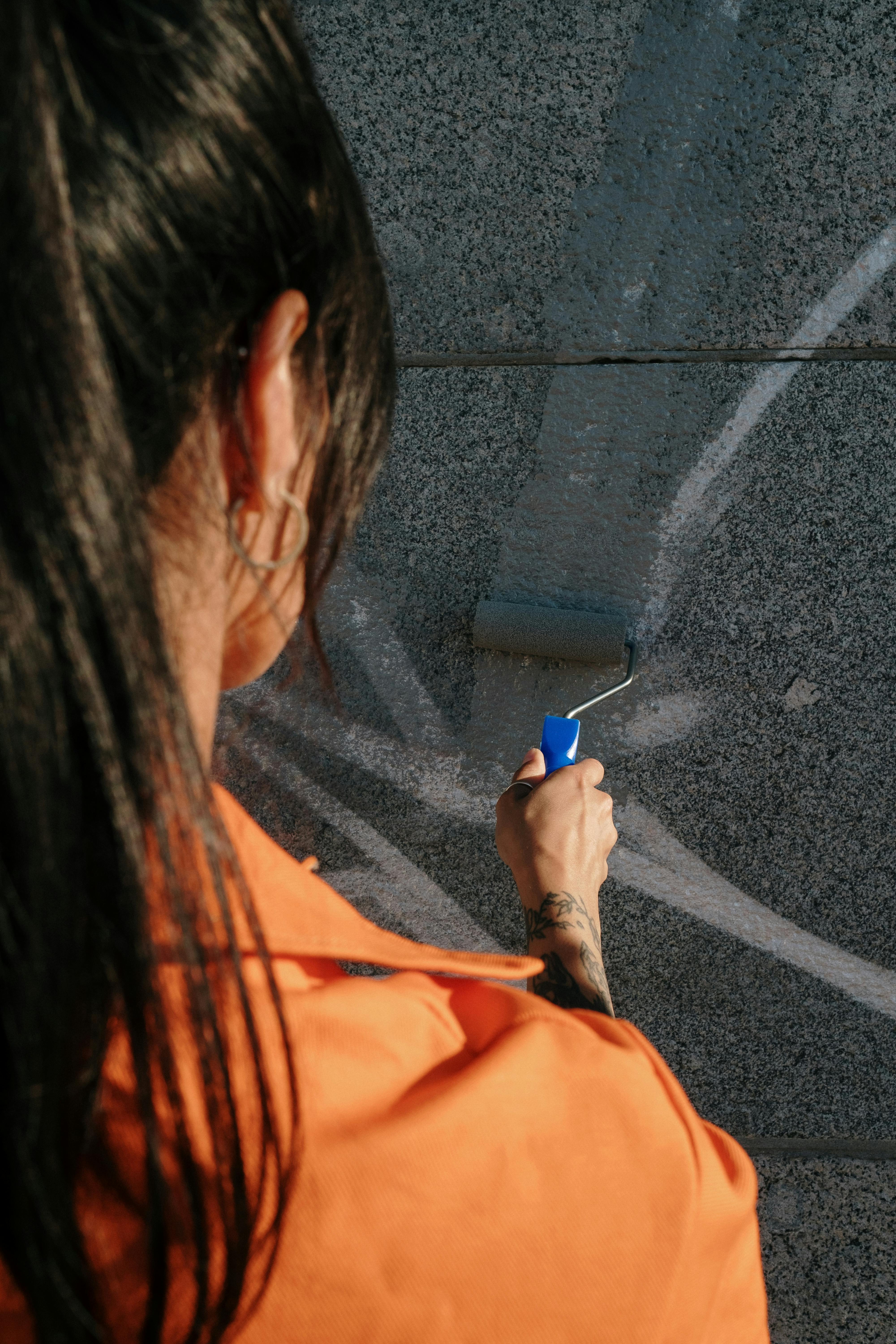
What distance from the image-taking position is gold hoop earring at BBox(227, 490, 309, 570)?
26.5 inches

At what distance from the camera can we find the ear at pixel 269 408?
2.10ft

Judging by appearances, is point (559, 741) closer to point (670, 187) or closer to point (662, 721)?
point (662, 721)

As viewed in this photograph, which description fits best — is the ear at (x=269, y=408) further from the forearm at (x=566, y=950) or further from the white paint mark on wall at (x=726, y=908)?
the white paint mark on wall at (x=726, y=908)

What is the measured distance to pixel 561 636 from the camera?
61.0 inches

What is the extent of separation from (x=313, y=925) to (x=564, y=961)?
0.60 m

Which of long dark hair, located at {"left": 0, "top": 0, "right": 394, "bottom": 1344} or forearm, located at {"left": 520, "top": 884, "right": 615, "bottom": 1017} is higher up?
long dark hair, located at {"left": 0, "top": 0, "right": 394, "bottom": 1344}

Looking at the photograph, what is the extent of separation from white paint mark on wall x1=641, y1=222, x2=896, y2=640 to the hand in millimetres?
427

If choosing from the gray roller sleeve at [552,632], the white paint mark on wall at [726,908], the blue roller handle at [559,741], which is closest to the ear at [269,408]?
the blue roller handle at [559,741]

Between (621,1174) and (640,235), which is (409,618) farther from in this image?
(621,1174)

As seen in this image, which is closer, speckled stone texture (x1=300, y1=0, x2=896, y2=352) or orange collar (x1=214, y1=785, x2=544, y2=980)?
orange collar (x1=214, y1=785, x2=544, y2=980)

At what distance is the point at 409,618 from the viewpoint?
1676mm

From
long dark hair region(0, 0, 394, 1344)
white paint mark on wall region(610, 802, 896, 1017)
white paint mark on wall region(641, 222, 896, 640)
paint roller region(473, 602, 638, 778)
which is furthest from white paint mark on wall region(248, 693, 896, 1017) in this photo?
long dark hair region(0, 0, 394, 1344)

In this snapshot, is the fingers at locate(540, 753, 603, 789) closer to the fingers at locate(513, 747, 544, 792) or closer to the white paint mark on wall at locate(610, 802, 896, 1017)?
the fingers at locate(513, 747, 544, 792)

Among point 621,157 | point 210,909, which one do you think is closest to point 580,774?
point 210,909
